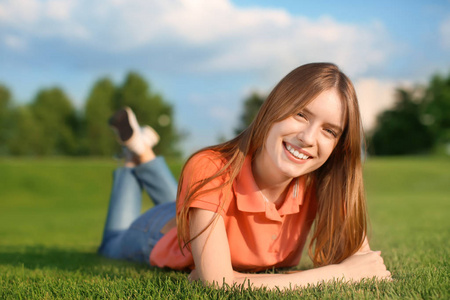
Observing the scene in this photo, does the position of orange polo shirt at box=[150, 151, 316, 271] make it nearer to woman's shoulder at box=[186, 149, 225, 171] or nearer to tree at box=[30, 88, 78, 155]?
woman's shoulder at box=[186, 149, 225, 171]

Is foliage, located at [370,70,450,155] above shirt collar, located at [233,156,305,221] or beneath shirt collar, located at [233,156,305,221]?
above

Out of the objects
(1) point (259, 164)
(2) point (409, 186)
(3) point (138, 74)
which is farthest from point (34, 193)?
(3) point (138, 74)

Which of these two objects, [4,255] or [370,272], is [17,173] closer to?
[4,255]

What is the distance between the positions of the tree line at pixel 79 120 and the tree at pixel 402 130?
27.8 m

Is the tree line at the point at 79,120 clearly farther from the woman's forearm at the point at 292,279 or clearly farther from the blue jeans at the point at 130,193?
the woman's forearm at the point at 292,279

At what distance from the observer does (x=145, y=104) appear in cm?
4406

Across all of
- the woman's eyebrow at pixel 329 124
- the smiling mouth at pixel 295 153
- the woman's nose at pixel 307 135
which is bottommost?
the smiling mouth at pixel 295 153

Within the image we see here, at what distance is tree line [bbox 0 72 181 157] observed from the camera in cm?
4238

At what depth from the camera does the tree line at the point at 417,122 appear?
52469mm

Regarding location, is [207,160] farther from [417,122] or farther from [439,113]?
[417,122]

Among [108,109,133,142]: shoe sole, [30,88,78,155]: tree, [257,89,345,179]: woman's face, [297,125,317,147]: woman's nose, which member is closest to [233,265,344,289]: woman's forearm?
[257,89,345,179]: woman's face

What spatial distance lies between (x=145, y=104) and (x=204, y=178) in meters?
42.9

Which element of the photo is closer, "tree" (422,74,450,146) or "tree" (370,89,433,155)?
"tree" (422,74,450,146)

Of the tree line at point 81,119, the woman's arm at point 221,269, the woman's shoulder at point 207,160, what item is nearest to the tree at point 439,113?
the tree line at point 81,119
